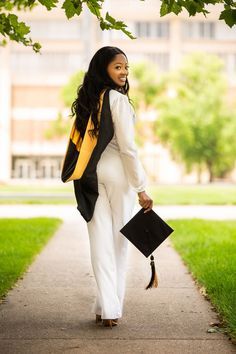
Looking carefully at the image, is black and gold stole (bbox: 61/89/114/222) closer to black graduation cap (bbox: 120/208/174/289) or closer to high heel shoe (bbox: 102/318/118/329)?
black graduation cap (bbox: 120/208/174/289)

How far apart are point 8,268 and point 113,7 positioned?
59.2 m

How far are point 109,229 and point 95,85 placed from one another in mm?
1059

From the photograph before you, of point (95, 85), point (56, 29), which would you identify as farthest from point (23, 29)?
point (56, 29)

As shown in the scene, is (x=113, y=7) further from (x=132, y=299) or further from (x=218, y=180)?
(x=132, y=299)

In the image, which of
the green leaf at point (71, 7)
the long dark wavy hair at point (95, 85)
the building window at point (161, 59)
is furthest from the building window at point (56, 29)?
the long dark wavy hair at point (95, 85)

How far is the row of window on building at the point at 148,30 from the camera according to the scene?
2606 inches

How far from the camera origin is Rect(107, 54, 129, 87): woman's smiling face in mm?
4871

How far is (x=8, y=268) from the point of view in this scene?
7.60m

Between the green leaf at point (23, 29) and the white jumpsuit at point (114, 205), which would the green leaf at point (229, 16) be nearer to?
the white jumpsuit at point (114, 205)

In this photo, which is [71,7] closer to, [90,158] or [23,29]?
[90,158]

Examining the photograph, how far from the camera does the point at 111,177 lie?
485 cm

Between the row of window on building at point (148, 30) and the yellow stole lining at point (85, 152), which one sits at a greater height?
the row of window on building at point (148, 30)

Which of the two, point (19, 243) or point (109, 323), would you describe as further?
point (19, 243)

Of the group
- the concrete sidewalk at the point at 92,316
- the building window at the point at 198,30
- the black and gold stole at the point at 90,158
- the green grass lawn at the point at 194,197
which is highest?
the building window at the point at 198,30
